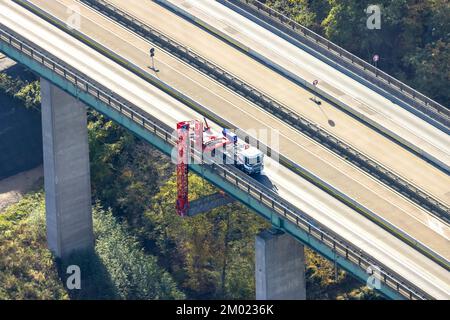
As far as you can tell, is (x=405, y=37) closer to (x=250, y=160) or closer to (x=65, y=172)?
(x=250, y=160)

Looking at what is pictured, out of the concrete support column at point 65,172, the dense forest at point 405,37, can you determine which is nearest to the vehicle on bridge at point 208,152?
the concrete support column at point 65,172

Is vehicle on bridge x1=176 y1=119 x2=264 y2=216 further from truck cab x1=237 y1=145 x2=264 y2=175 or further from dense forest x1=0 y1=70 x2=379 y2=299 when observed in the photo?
dense forest x1=0 y1=70 x2=379 y2=299

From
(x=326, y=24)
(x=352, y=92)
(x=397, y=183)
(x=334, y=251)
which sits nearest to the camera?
(x=334, y=251)

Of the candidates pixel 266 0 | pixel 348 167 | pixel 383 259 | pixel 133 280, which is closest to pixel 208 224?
pixel 133 280

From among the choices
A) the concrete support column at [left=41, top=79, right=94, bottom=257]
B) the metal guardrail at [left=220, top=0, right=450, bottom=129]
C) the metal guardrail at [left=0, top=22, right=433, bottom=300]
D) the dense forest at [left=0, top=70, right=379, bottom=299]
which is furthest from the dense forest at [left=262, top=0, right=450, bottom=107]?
the metal guardrail at [left=0, top=22, right=433, bottom=300]

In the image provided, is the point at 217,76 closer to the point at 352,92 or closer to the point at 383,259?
the point at 352,92

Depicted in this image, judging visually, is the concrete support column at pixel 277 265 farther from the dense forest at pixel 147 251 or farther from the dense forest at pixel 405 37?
the dense forest at pixel 405 37

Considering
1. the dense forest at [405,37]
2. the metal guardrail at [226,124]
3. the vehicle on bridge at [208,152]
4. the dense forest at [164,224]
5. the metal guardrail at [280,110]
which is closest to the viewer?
the metal guardrail at [226,124]
